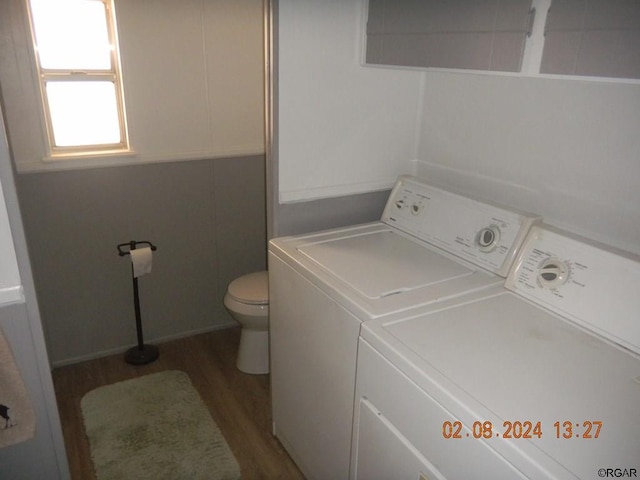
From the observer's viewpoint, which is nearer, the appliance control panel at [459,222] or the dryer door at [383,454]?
the dryer door at [383,454]

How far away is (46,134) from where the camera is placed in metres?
2.25

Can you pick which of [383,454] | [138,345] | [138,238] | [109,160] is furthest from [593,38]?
[138,345]

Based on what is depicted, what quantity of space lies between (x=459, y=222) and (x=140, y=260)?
5.26 feet

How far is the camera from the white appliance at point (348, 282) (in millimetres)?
1472

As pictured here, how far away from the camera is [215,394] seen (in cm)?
246

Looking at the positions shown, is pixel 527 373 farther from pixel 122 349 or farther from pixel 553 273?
pixel 122 349

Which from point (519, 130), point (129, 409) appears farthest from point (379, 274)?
point (129, 409)

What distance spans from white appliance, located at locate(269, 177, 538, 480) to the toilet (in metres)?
0.47

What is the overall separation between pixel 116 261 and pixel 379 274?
163 cm

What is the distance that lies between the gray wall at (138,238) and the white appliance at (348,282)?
3.35 feet

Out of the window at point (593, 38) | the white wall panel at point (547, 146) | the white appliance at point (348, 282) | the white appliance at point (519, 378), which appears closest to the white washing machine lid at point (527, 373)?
the white appliance at point (519, 378)

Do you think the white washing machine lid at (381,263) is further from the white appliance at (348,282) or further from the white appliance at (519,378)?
the white appliance at (519,378)

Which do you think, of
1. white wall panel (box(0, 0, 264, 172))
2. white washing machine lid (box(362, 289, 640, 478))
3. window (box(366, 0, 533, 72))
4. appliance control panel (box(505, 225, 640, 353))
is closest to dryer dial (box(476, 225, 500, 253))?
appliance control panel (box(505, 225, 640, 353))

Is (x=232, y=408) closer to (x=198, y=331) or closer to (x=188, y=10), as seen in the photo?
(x=198, y=331)
